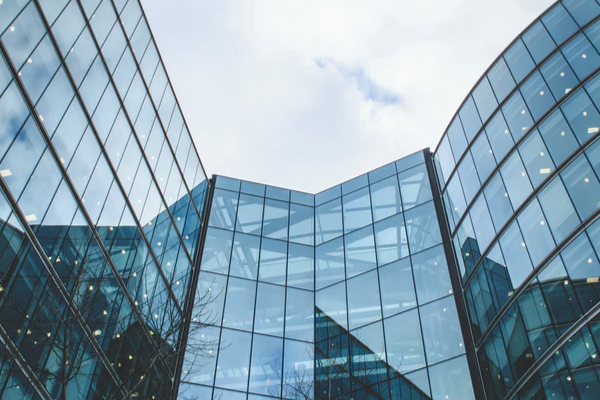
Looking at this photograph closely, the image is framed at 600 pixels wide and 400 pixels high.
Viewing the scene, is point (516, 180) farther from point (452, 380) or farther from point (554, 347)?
point (452, 380)

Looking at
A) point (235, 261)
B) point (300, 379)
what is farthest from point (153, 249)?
point (300, 379)

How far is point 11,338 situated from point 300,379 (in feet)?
45.0

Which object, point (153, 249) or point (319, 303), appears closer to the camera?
point (153, 249)

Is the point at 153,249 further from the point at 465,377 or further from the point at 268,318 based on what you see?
the point at 465,377

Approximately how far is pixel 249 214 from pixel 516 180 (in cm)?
1546

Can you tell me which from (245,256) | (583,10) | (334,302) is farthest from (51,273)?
(583,10)

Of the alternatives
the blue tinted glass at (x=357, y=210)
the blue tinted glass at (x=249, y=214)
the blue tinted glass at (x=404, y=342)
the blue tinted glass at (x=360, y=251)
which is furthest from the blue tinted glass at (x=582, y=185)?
the blue tinted glass at (x=249, y=214)

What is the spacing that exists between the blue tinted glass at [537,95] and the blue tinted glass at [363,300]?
10.5m

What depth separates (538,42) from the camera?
23.2m

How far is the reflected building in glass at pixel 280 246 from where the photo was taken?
14906 mm

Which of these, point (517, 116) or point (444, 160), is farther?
point (444, 160)

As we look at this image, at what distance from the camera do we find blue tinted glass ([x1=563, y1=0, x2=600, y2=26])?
21.3m

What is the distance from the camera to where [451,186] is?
83.7 ft

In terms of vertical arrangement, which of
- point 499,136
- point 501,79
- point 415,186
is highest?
point 501,79
